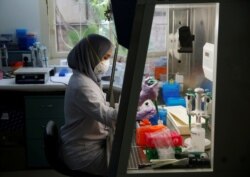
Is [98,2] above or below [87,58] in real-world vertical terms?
above

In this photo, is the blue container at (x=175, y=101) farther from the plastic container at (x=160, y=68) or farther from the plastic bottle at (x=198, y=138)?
the plastic bottle at (x=198, y=138)

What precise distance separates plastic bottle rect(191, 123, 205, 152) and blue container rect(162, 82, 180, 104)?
0.46 metres

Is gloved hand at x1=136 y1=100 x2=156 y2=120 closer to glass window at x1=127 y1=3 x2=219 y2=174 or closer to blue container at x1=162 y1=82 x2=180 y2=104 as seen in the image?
glass window at x1=127 y1=3 x2=219 y2=174

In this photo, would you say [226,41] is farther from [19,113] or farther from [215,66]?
[19,113]

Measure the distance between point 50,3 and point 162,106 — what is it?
2.17 meters

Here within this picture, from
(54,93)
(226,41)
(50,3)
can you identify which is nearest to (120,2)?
(226,41)

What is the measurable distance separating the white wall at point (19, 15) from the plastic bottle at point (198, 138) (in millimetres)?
2580

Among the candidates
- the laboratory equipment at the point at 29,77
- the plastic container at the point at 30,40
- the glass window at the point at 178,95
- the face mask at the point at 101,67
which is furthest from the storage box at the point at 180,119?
the plastic container at the point at 30,40

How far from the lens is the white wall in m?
3.62

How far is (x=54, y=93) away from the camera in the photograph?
10.3 ft

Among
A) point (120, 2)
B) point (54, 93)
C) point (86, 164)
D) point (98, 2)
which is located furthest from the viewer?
point (98, 2)

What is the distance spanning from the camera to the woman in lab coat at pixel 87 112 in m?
1.95

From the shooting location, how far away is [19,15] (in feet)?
11.9

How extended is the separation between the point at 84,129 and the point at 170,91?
0.55 m
